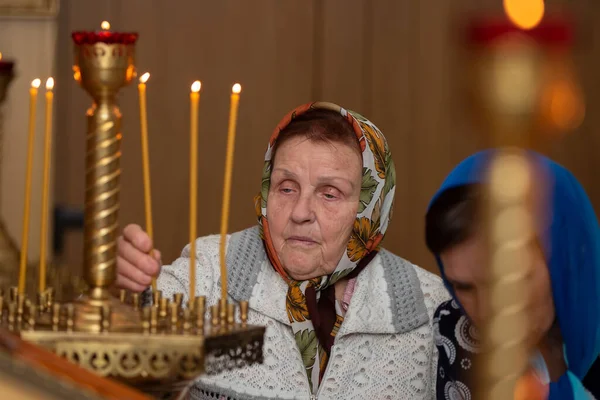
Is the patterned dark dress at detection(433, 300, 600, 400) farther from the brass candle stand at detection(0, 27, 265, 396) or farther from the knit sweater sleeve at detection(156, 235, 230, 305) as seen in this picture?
the brass candle stand at detection(0, 27, 265, 396)

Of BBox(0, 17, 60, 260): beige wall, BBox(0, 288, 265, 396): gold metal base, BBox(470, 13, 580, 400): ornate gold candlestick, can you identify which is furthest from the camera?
BBox(0, 17, 60, 260): beige wall

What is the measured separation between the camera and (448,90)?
453cm

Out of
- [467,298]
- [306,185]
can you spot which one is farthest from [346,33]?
[467,298]

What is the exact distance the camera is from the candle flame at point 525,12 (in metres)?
0.63

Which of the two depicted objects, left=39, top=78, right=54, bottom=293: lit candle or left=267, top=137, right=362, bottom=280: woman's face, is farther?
left=267, top=137, right=362, bottom=280: woman's face

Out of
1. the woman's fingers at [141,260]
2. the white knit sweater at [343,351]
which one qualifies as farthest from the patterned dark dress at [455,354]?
the woman's fingers at [141,260]

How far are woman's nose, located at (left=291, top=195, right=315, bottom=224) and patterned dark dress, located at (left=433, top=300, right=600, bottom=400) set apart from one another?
40cm

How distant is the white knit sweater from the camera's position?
216 cm

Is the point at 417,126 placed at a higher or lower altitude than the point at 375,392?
higher

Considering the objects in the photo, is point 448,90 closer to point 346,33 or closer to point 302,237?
point 346,33

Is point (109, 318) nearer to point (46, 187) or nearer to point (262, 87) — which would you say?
point (46, 187)

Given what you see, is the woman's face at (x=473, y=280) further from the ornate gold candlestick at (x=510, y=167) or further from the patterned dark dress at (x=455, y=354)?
the ornate gold candlestick at (x=510, y=167)

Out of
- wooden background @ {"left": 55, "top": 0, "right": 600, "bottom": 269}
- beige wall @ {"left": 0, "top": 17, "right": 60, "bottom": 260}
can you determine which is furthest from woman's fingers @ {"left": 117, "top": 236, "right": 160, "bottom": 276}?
wooden background @ {"left": 55, "top": 0, "right": 600, "bottom": 269}

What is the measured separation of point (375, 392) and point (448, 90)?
2599mm
